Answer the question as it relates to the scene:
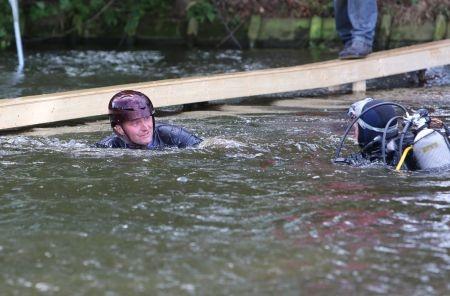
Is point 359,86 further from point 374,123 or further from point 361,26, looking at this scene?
point 374,123

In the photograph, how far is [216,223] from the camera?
18.4 feet

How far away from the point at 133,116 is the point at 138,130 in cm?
17

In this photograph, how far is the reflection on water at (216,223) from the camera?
4668 mm

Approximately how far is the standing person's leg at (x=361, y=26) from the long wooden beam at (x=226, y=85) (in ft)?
0.51

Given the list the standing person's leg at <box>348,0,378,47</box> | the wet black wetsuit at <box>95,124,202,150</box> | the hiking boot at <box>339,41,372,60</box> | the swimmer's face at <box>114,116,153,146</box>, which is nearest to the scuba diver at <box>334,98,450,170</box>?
the wet black wetsuit at <box>95,124,202,150</box>

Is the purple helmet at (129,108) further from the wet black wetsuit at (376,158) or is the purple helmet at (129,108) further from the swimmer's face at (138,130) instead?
the wet black wetsuit at (376,158)

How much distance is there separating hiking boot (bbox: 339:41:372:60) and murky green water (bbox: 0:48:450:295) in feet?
13.1

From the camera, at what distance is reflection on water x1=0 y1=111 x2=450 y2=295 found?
4668 mm

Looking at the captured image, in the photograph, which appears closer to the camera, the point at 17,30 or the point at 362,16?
the point at 362,16

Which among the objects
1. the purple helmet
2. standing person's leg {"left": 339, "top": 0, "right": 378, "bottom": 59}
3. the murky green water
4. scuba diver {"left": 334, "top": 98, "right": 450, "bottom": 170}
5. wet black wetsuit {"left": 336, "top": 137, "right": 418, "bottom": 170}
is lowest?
the murky green water

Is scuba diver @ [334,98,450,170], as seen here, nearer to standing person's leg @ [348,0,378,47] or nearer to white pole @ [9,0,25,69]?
standing person's leg @ [348,0,378,47]

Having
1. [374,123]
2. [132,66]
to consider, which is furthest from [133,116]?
[132,66]

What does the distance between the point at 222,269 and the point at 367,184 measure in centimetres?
219

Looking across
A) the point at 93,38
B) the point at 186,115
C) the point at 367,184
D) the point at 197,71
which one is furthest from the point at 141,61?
the point at 367,184
